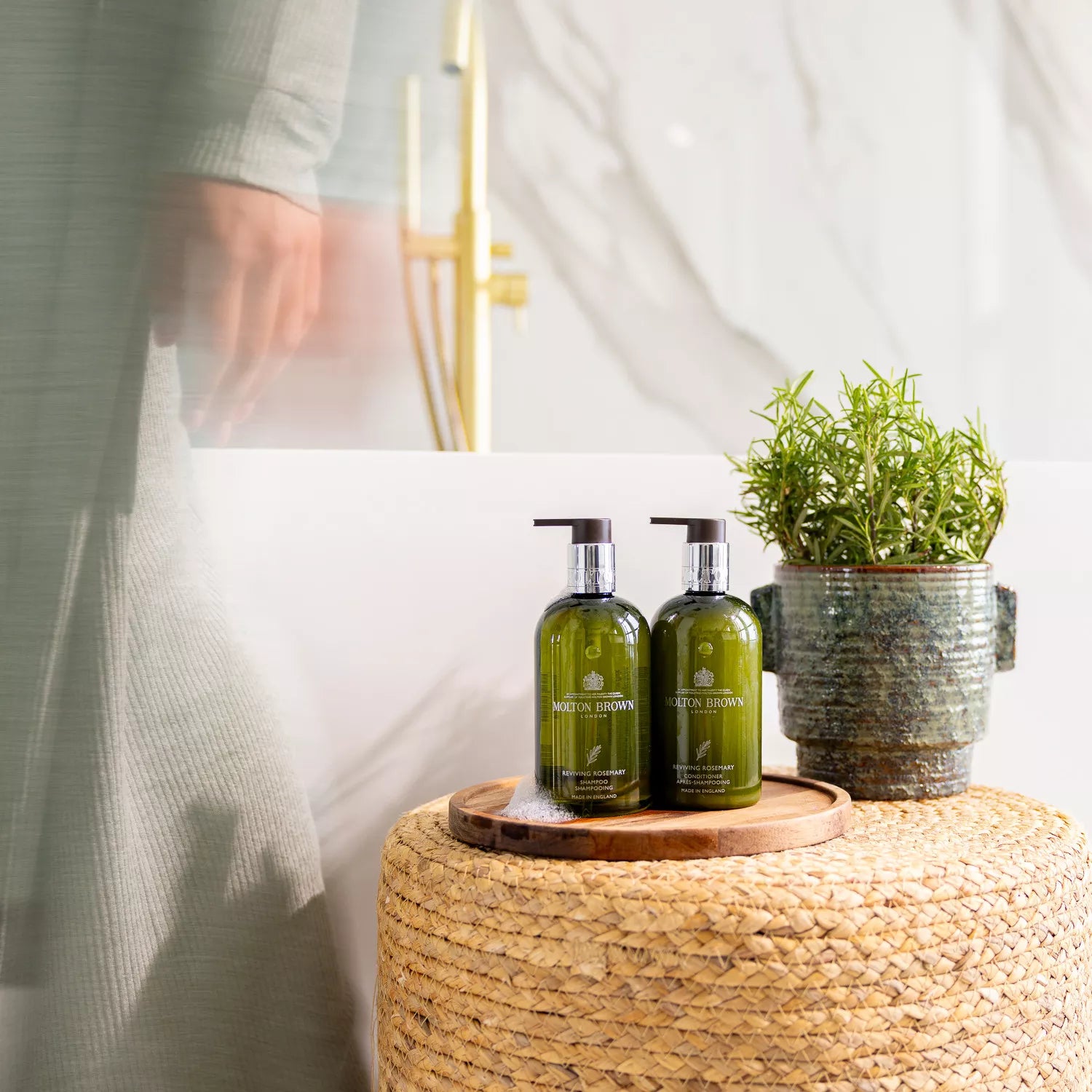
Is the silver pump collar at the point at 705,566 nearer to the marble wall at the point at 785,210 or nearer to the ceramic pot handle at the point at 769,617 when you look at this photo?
the ceramic pot handle at the point at 769,617

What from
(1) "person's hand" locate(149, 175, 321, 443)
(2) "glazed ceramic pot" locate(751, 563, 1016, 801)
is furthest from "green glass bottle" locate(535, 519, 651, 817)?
(1) "person's hand" locate(149, 175, 321, 443)

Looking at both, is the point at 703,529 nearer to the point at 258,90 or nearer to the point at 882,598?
the point at 882,598

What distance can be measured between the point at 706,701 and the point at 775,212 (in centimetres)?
66

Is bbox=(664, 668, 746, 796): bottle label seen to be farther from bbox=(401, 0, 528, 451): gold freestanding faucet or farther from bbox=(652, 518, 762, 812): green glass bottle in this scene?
bbox=(401, 0, 528, 451): gold freestanding faucet

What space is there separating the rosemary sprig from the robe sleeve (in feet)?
1.38

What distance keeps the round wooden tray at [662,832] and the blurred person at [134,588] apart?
23 centimetres

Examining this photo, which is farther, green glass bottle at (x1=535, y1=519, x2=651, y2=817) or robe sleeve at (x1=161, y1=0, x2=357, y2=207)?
→ robe sleeve at (x1=161, y1=0, x2=357, y2=207)

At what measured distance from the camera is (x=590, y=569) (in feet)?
2.07

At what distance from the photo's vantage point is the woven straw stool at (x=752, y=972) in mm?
512

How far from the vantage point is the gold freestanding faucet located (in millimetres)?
915

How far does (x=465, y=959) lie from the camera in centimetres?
56

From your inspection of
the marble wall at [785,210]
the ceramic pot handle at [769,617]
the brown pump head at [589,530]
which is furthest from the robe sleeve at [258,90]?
the ceramic pot handle at [769,617]

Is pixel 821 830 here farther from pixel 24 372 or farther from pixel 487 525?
pixel 24 372

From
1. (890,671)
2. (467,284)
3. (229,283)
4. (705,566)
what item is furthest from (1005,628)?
(229,283)
